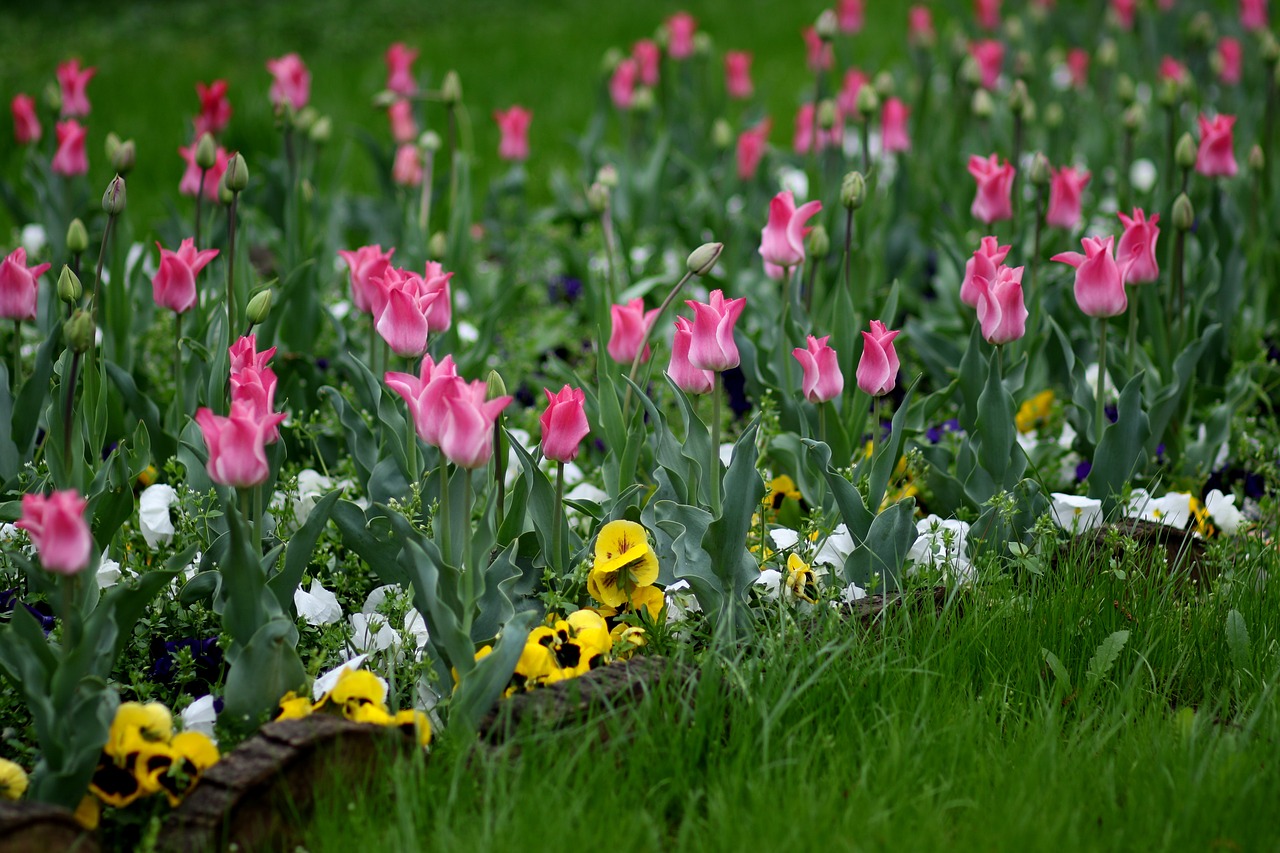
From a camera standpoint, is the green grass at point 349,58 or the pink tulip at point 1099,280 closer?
the pink tulip at point 1099,280

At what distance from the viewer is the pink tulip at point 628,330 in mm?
2078

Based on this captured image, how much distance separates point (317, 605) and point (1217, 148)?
226cm

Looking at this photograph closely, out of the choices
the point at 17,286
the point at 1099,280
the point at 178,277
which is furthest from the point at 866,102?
the point at 17,286

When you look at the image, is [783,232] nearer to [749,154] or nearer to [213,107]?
[749,154]

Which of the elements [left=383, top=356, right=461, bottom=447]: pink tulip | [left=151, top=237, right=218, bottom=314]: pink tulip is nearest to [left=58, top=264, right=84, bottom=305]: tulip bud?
[left=151, top=237, right=218, bottom=314]: pink tulip

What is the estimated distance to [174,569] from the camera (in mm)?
1599

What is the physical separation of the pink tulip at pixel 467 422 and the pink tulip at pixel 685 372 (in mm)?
428

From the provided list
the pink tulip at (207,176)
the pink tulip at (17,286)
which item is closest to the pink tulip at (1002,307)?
A: the pink tulip at (17,286)

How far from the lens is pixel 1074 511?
2.14m

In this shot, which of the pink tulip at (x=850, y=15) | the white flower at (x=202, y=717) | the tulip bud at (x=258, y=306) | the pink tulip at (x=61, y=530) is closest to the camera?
the pink tulip at (x=61, y=530)

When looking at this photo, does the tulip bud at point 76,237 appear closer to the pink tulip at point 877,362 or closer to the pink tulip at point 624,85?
the pink tulip at point 877,362

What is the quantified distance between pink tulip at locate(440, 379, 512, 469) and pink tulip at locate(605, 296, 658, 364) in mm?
617

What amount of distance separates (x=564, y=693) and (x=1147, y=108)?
4.26m

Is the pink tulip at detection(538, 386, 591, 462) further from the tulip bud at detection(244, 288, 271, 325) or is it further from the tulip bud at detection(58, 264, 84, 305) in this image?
the tulip bud at detection(58, 264, 84, 305)
